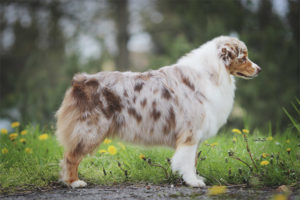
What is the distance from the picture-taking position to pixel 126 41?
33.7 ft

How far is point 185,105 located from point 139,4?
313 inches

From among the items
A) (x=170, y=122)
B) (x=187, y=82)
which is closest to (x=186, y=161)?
(x=170, y=122)

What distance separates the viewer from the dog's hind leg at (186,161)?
3.58 meters

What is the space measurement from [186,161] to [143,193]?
0.66 metres

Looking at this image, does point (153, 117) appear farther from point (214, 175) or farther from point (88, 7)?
point (88, 7)

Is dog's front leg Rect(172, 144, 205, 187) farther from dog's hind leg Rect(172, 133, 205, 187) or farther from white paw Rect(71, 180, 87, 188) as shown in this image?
white paw Rect(71, 180, 87, 188)

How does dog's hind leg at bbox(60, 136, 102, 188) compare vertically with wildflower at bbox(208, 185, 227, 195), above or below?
above

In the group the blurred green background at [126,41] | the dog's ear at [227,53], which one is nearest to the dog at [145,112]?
the dog's ear at [227,53]

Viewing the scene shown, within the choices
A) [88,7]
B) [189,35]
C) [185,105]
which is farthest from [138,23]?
[185,105]

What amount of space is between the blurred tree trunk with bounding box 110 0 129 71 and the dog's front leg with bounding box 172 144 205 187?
6.57 metres

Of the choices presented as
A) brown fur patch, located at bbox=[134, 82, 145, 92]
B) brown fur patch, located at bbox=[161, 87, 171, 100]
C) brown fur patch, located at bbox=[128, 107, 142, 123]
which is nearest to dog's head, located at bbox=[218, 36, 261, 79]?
brown fur patch, located at bbox=[161, 87, 171, 100]

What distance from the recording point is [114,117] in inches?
144

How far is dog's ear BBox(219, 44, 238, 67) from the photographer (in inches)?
158

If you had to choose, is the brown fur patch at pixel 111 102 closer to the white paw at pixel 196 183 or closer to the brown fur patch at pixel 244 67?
the white paw at pixel 196 183
